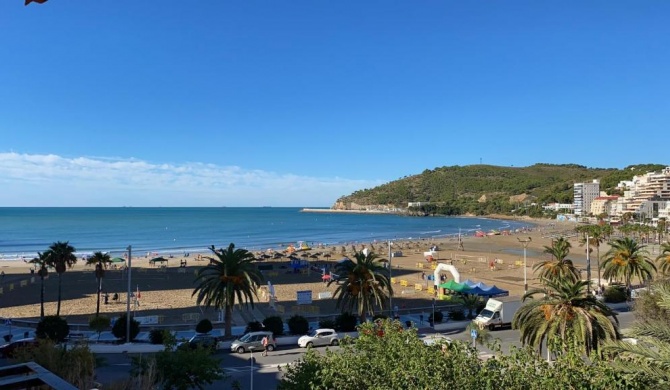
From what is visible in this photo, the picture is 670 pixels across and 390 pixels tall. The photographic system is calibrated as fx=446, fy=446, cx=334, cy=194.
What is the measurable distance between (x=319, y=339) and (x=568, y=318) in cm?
1236

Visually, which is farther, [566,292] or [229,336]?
[229,336]

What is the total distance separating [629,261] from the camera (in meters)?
34.1

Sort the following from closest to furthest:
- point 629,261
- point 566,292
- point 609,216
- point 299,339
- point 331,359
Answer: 1. point 331,359
2. point 566,292
3. point 299,339
4. point 629,261
5. point 609,216

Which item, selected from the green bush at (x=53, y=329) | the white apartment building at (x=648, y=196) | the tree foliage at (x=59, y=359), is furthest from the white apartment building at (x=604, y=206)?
the tree foliage at (x=59, y=359)

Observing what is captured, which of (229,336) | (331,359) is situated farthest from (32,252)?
(331,359)

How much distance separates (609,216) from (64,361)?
204757mm

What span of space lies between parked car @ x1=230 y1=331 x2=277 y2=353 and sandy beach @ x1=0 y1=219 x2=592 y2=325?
30.7 feet

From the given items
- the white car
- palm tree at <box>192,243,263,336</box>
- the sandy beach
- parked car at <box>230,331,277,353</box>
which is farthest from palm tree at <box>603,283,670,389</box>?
the sandy beach

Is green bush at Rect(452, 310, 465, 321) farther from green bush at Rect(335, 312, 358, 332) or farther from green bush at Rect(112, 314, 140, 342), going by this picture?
green bush at Rect(112, 314, 140, 342)

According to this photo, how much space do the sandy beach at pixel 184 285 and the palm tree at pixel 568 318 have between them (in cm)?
1889

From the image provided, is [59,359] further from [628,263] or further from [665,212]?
[665,212]

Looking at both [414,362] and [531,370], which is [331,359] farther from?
[531,370]

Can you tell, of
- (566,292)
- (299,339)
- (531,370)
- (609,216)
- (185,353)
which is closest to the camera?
(531,370)

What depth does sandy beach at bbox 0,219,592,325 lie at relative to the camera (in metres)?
35.2
